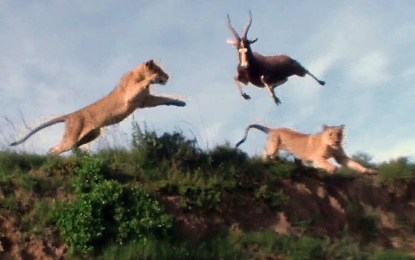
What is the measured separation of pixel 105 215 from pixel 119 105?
12.1 feet

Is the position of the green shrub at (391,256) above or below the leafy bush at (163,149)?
below

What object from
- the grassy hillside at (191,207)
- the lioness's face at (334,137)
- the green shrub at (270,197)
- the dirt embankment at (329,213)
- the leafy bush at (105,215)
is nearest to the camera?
the leafy bush at (105,215)

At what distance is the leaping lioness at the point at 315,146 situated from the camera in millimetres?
18188

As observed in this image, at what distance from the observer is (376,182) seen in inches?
701

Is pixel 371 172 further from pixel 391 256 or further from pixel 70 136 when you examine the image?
pixel 70 136

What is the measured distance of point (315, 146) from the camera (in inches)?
735

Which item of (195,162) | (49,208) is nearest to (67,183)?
(49,208)

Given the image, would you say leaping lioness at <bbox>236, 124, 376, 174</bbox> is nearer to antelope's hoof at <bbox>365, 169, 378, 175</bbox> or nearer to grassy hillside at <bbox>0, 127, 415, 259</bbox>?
antelope's hoof at <bbox>365, 169, 378, 175</bbox>

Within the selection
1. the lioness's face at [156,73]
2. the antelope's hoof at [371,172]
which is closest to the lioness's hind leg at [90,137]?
the lioness's face at [156,73]

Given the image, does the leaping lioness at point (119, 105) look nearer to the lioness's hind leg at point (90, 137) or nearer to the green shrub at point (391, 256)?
the lioness's hind leg at point (90, 137)

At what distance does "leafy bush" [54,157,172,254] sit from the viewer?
1338cm

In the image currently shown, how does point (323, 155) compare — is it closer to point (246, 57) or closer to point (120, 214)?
point (246, 57)

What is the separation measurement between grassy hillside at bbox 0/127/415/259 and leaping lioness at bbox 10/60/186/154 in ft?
3.71

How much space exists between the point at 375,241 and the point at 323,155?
2614 millimetres
